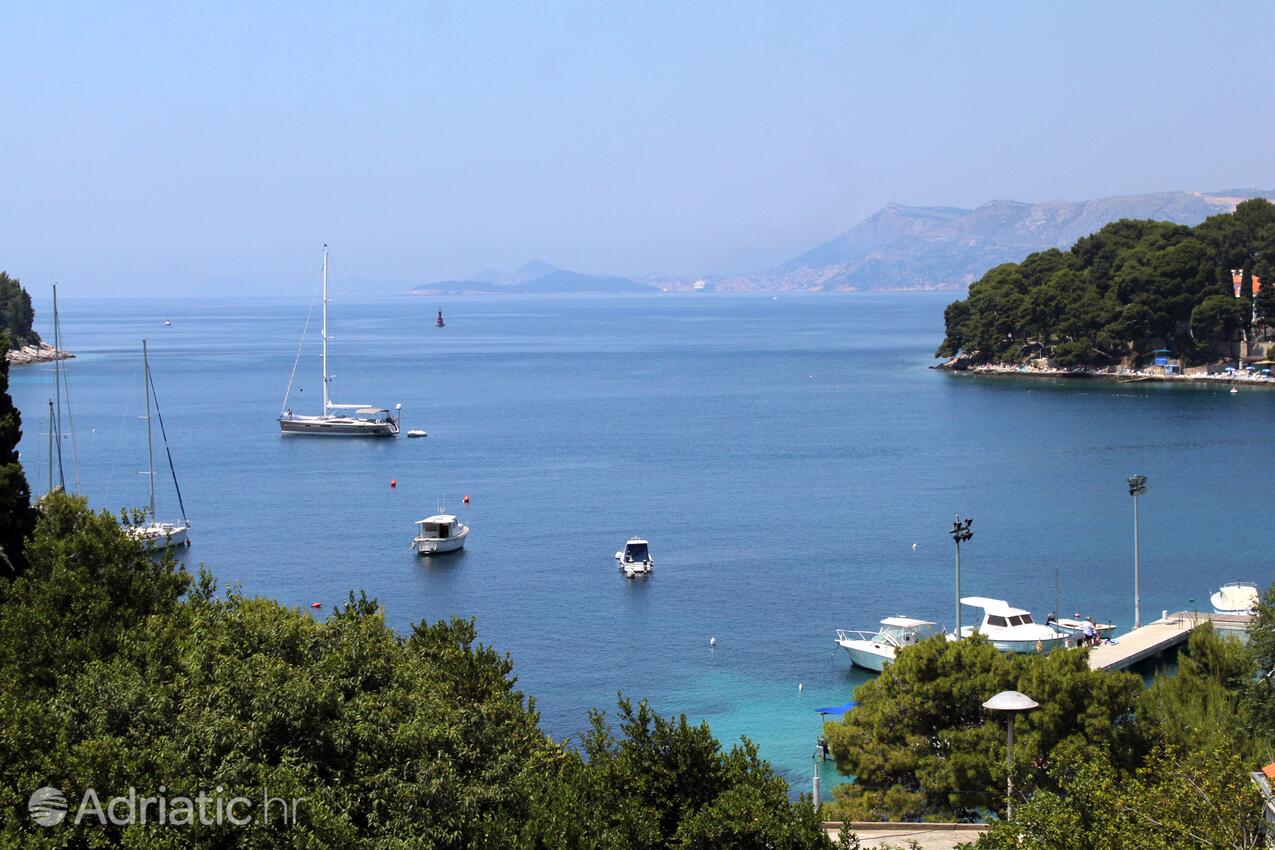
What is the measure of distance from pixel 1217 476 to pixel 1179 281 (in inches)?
1800

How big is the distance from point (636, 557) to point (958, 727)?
23727mm

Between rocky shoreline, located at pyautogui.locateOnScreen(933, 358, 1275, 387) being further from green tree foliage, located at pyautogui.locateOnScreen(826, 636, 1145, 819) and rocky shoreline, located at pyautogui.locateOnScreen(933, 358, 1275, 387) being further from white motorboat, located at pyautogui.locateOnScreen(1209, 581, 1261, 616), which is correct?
green tree foliage, located at pyautogui.locateOnScreen(826, 636, 1145, 819)

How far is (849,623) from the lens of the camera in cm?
3931

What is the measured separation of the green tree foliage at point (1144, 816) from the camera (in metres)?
13.0

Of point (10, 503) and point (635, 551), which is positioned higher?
point (10, 503)

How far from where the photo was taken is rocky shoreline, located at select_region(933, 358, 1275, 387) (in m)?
102

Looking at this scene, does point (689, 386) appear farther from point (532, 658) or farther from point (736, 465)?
point (532, 658)

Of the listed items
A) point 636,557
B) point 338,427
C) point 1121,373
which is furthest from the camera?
point 1121,373

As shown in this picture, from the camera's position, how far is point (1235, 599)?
3859 cm

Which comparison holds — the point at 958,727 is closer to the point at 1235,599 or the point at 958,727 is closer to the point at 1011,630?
the point at 1011,630

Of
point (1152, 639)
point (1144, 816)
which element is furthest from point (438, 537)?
point (1144, 816)

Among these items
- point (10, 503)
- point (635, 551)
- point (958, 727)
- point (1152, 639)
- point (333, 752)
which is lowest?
point (1152, 639)

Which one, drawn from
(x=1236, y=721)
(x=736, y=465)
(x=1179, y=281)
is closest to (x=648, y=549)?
(x=736, y=465)

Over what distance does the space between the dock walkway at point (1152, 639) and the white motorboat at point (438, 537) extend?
23.3 m
